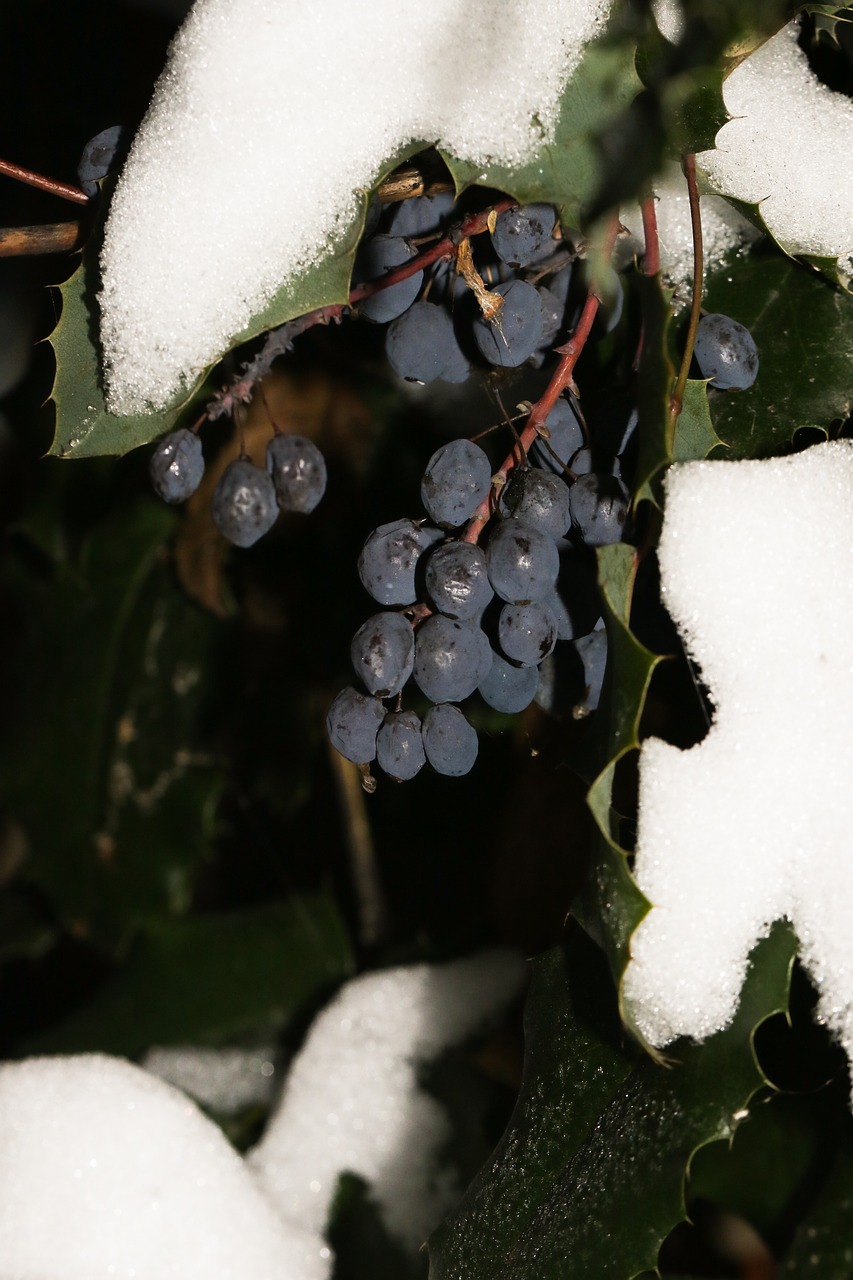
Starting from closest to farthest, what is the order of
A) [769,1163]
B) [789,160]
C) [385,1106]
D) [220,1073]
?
1. [789,160]
2. [769,1163]
3. [385,1106]
4. [220,1073]

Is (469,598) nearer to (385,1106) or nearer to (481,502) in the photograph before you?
(481,502)

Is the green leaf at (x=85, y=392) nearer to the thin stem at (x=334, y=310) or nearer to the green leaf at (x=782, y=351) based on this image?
the thin stem at (x=334, y=310)

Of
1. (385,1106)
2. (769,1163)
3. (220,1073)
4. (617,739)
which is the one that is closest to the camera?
(617,739)

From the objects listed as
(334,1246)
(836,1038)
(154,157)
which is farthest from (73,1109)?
(154,157)

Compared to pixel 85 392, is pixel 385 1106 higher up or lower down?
lower down

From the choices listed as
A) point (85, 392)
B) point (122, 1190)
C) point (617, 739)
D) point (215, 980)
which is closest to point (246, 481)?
point (85, 392)

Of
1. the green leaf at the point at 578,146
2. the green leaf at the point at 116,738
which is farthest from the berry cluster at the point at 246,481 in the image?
the green leaf at the point at 116,738

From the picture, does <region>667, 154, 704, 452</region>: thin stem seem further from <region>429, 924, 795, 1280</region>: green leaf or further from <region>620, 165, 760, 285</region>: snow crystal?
<region>429, 924, 795, 1280</region>: green leaf

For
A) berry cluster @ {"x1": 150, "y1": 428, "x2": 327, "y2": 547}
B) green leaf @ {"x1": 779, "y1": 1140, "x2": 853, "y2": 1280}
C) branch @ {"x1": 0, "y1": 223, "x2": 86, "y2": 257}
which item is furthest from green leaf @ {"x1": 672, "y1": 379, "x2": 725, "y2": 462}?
green leaf @ {"x1": 779, "y1": 1140, "x2": 853, "y2": 1280}
